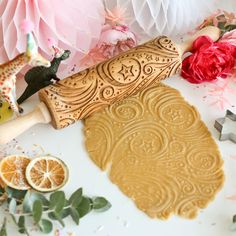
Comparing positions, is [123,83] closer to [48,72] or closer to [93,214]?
[48,72]

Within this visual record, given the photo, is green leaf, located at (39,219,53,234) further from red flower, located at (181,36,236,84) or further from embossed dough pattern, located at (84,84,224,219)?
red flower, located at (181,36,236,84)

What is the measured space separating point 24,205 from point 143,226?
0.16 metres

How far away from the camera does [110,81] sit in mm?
838

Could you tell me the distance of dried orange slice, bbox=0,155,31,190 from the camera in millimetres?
736

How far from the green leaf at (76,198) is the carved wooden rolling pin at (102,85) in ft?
0.43

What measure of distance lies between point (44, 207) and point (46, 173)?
0.07 meters

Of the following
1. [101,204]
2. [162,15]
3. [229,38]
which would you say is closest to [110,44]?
[162,15]

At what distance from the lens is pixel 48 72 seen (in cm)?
→ 84

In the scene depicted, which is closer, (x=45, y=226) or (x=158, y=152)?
(x=45, y=226)

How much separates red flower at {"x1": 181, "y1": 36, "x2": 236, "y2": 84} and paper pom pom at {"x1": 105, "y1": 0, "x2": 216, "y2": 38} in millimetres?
75

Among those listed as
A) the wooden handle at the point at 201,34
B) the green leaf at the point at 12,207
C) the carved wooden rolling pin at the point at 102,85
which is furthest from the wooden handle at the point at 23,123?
the wooden handle at the point at 201,34

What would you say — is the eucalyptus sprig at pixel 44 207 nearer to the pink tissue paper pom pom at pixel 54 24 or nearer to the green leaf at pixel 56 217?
the green leaf at pixel 56 217

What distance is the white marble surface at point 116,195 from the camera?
2.35 ft

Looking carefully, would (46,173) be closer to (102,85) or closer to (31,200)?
(31,200)
